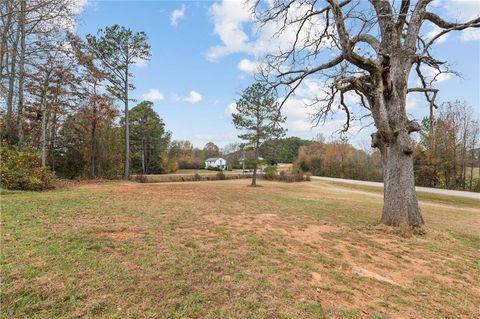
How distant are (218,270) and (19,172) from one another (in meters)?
9.09

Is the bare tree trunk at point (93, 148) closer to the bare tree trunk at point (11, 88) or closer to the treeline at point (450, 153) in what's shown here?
the bare tree trunk at point (11, 88)

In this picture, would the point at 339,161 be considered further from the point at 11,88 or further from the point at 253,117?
the point at 11,88

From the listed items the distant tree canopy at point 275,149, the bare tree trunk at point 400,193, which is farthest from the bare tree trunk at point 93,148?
the bare tree trunk at point 400,193

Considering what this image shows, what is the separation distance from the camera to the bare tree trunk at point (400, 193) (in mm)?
5484

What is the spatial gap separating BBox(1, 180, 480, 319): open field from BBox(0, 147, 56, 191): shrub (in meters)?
3.87

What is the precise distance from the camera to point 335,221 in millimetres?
6508

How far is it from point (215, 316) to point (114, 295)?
0.93 meters

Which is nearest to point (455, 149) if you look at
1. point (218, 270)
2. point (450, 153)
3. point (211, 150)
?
point (450, 153)

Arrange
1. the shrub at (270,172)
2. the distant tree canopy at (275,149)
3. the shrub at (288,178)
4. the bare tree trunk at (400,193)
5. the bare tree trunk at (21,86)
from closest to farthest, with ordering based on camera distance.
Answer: the bare tree trunk at (400,193), the bare tree trunk at (21,86), the distant tree canopy at (275,149), the shrub at (288,178), the shrub at (270,172)

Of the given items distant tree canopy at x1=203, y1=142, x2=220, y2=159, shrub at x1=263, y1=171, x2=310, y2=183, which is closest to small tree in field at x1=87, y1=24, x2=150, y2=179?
shrub at x1=263, y1=171, x2=310, y2=183

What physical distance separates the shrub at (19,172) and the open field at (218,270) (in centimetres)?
387

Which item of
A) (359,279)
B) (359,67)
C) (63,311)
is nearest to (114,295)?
(63,311)

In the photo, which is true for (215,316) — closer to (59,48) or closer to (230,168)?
(59,48)

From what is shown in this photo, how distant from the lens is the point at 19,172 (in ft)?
27.2
